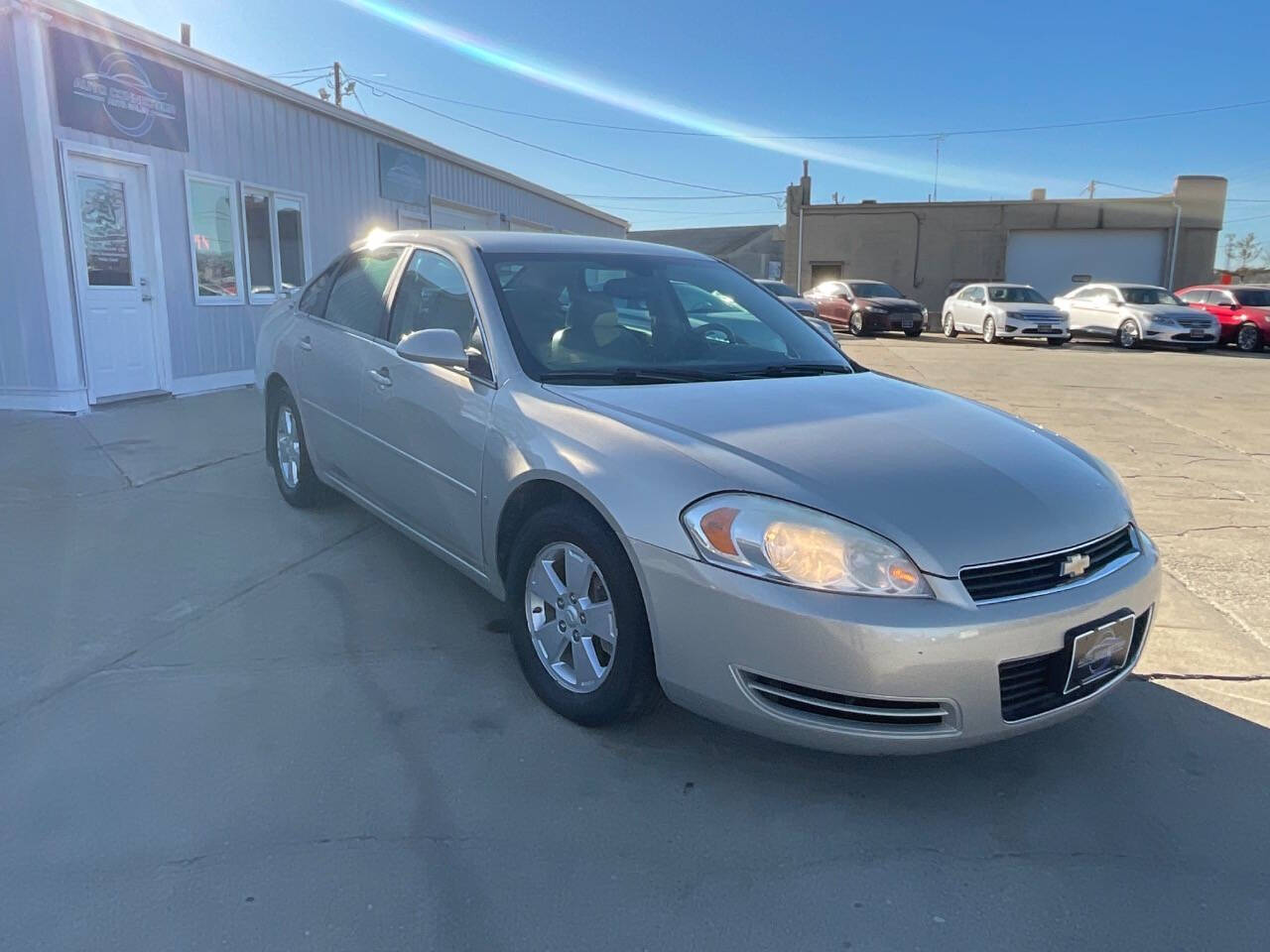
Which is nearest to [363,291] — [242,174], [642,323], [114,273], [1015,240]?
[642,323]

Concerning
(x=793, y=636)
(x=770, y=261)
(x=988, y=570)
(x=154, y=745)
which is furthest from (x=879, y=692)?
(x=770, y=261)

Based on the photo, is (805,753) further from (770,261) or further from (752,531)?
(770,261)

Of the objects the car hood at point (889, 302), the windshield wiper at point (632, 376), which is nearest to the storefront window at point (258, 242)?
the windshield wiper at point (632, 376)

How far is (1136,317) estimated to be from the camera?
2156 cm

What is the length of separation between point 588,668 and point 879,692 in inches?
38.4

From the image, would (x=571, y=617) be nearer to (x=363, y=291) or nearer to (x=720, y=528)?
(x=720, y=528)

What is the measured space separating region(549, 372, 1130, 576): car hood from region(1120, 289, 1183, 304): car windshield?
22.2m

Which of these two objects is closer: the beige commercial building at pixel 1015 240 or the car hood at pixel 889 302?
the car hood at pixel 889 302

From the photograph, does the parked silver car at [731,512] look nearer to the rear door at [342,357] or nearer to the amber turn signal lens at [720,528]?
the amber turn signal lens at [720,528]

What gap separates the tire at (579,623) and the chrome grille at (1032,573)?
907 mm

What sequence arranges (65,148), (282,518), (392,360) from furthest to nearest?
(65,148) → (282,518) → (392,360)

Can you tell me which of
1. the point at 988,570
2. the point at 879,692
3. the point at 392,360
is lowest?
the point at 879,692

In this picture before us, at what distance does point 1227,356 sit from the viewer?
64.7 feet

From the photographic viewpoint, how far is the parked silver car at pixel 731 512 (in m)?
2.32
